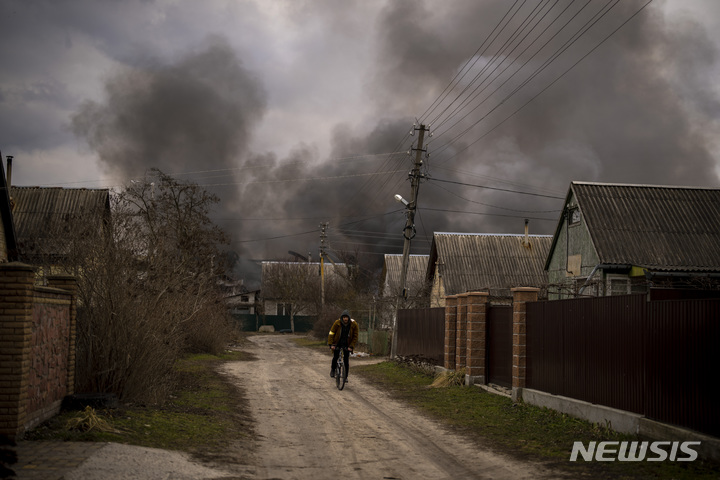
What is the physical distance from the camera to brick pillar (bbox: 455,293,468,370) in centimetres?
1694

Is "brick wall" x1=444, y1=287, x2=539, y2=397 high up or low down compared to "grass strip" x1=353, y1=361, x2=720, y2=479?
up

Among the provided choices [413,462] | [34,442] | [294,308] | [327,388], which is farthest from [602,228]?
[294,308]

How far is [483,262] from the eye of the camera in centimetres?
3716

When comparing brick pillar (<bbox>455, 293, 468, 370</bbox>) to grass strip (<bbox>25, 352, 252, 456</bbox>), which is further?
brick pillar (<bbox>455, 293, 468, 370</bbox>)

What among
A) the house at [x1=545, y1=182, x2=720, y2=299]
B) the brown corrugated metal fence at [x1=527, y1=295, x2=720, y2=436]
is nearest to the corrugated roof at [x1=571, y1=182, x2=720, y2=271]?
the house at [x1=545, y1=182, x2=720, y2=299]

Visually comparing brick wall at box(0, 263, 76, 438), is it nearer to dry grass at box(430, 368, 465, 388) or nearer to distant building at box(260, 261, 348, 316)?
dry grass at box(430, 368, 465, 388)

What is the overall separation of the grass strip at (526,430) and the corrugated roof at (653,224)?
9.52 metres

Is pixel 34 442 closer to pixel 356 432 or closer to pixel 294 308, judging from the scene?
pixel 356 432

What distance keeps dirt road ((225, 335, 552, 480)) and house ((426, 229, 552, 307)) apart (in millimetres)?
20264

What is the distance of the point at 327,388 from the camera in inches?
655

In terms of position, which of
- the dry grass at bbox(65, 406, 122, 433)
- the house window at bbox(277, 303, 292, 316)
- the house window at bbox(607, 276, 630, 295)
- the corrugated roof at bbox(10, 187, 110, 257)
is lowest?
the house window at bbox(277, 303, 292, 316)

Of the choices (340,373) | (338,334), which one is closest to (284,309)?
(340,373)

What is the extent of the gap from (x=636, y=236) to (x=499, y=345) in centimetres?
1044

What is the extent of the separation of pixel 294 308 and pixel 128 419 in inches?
2347
